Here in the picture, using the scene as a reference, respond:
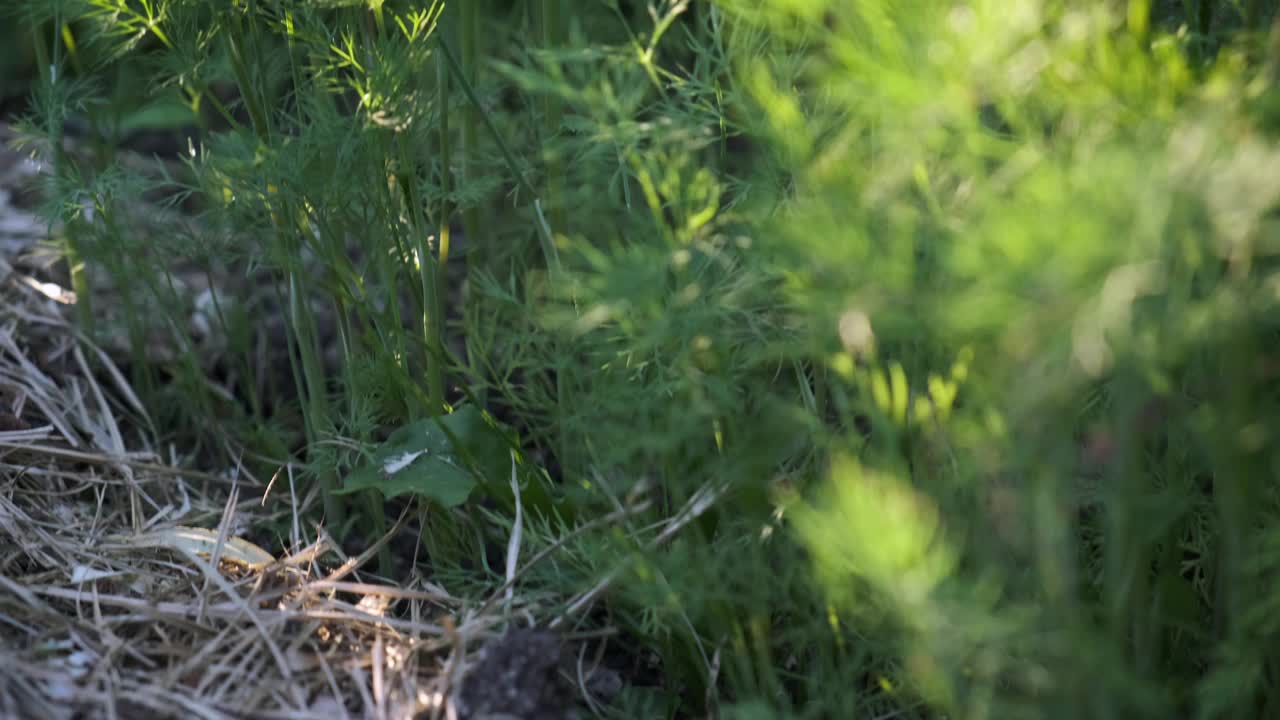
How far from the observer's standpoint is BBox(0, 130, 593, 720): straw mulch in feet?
3.55

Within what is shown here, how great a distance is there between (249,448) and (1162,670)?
1.28 metres

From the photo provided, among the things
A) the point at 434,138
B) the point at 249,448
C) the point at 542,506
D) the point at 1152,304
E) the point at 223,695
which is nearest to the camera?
the point at 1152,304

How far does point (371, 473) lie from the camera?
52.6 inches

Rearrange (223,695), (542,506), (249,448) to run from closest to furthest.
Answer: (223,695), (542,506), (249,448)

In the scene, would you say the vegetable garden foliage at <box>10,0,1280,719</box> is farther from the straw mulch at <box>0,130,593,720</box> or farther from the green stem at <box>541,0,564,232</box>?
the straw mulch at <box>0,130,593,720</box>

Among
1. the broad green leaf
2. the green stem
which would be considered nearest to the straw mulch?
the broad green leaf

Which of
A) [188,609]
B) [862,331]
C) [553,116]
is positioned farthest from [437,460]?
[862,331]

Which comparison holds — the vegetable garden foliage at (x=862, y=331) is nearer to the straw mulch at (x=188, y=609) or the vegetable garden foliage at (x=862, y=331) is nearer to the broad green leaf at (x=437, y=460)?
the broad green leaf at (x=437, y=460)

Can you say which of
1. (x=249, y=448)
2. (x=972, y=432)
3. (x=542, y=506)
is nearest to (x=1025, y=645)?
(x=972, y=432)

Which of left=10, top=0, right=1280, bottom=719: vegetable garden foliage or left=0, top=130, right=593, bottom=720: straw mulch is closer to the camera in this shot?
left=10, top=0, right=1280, bottom=719: vegetable garden foliage

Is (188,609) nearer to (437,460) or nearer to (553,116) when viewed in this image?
(437,460)

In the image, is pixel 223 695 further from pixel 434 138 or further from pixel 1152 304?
pixel 434 138

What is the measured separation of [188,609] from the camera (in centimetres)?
120

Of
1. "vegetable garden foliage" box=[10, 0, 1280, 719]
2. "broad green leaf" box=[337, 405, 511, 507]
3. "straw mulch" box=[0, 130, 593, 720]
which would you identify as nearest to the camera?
"vegetable garden foliage" box=[10, 0, 1280, 719]
